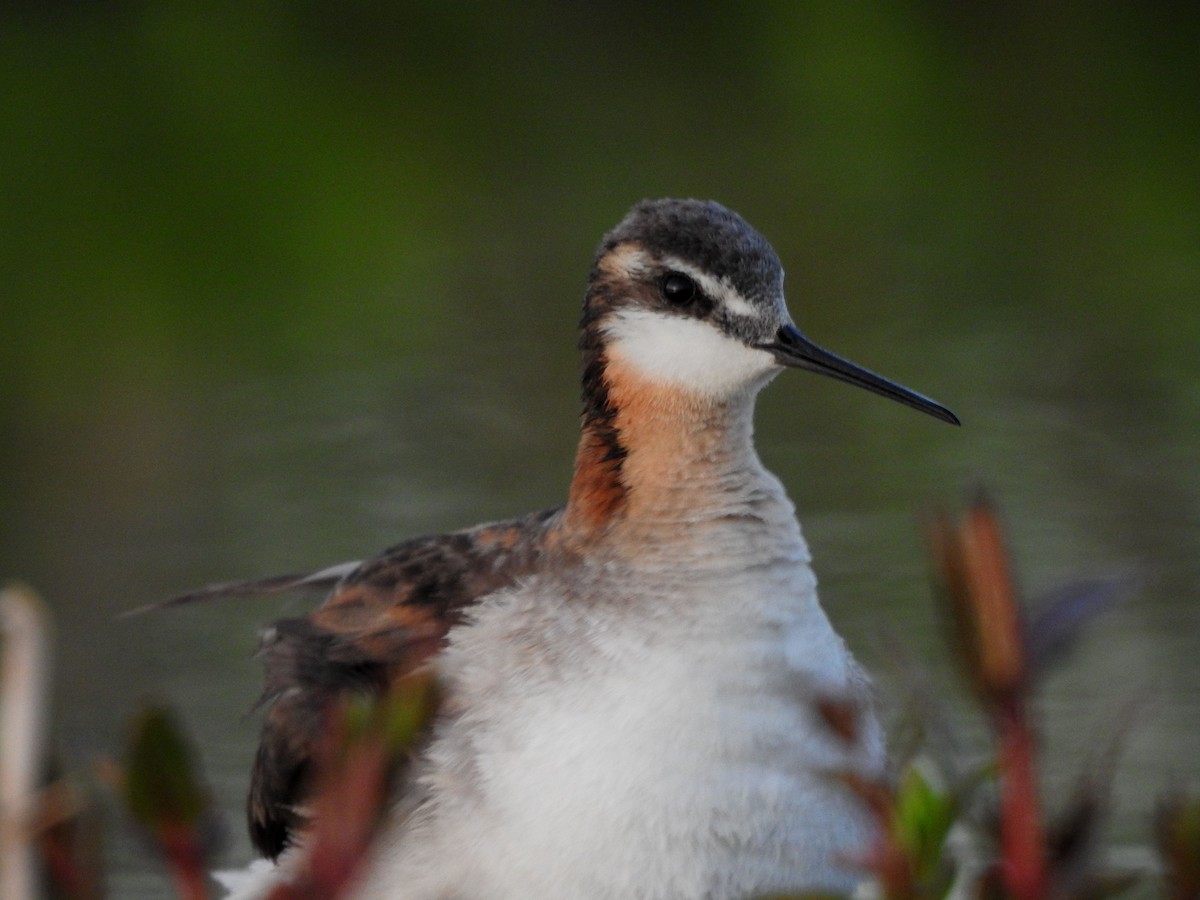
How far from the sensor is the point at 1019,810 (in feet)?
3.16

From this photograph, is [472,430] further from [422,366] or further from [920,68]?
[920,68]

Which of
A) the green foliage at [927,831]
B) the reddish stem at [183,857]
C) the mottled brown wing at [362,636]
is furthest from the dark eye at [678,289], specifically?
the reddish stem at [183,857]

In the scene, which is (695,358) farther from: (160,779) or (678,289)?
(160,779)

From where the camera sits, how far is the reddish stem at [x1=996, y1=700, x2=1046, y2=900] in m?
0.94

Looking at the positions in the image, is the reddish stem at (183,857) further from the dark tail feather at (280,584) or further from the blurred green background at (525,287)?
the dark tail feather at (280,584)

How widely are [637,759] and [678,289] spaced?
0.94 m

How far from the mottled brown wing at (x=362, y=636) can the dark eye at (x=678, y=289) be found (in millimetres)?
458

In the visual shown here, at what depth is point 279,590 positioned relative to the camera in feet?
13.9

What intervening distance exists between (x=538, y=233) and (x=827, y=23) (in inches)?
175

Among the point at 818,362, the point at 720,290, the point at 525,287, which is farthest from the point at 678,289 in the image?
the point at 525,287

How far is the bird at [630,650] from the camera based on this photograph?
3061 millimetres

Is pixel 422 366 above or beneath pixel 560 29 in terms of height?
beneath

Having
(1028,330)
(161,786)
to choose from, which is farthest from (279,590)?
(1028,330)

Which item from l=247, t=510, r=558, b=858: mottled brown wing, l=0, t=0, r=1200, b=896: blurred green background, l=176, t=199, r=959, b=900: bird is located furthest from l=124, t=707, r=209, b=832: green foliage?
l=247, t=510, r=558, b=858: mottled brown wing
